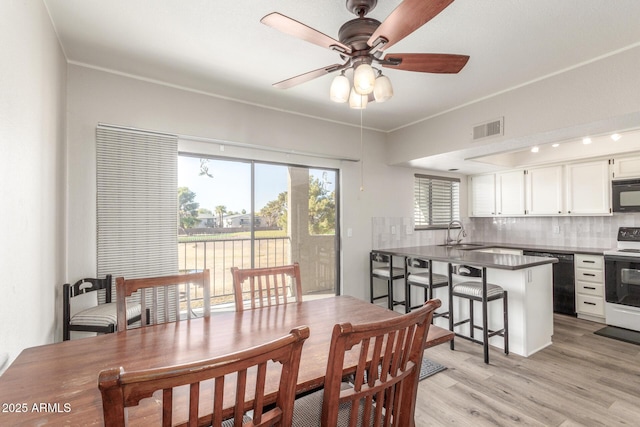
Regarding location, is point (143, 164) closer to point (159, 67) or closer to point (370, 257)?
point (159, 67)

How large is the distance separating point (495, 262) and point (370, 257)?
1.66 metres

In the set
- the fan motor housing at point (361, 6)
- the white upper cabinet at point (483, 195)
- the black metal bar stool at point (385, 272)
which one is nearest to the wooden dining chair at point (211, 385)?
the fan motor housing at point (361, 6)

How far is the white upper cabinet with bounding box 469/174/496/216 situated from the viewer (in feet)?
16.8

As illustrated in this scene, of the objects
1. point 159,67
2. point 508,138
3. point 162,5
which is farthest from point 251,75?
point 508,138

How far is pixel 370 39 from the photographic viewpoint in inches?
60.5

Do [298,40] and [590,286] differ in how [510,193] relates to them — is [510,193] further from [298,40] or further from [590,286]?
[298,40]

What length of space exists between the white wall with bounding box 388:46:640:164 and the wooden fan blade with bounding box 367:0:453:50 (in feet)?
6.48

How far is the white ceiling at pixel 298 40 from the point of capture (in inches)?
71.7

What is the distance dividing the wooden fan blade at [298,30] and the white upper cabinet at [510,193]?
4.27 m

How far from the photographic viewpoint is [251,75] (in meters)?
2.66

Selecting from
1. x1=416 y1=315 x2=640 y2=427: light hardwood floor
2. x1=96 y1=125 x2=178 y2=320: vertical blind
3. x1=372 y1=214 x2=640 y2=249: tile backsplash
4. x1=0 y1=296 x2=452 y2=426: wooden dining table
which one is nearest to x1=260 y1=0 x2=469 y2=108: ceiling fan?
x1=0 y1=296 x2=452 y2=426: wooden dining table

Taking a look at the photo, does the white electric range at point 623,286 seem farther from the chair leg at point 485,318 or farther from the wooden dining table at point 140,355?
the wooden dining table at point 140,355

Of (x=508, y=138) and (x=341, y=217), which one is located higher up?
(x=508, y=138)

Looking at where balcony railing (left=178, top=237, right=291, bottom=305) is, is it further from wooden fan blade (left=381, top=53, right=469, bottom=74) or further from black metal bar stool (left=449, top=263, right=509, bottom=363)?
wooden fan blade (left=381, top=53, right=469, bottom=74)
